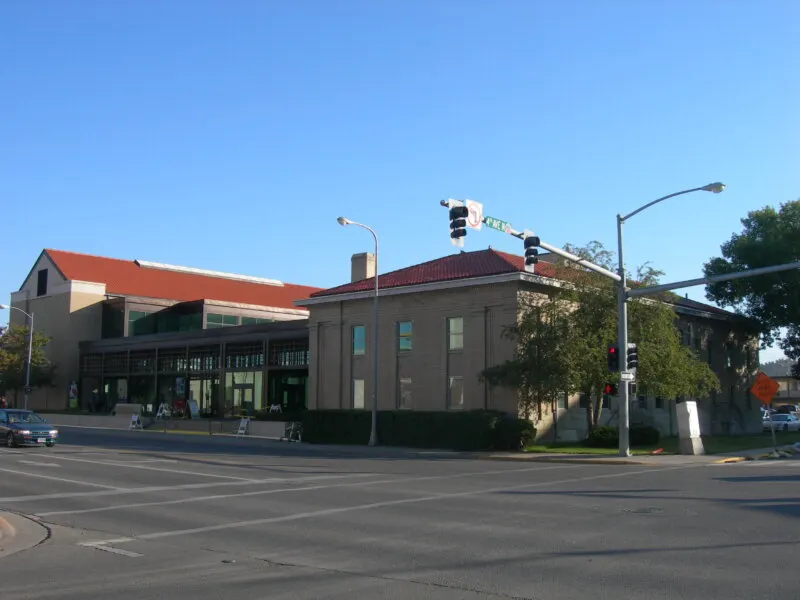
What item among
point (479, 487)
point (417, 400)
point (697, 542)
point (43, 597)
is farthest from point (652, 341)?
point (43, 597)

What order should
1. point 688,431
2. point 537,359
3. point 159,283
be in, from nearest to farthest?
1. point 688,431
2. point 537,359
3. point 159,283

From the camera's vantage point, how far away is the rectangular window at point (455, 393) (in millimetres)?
36781

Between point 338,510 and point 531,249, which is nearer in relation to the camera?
point 338,510

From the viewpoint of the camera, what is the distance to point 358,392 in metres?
41.2

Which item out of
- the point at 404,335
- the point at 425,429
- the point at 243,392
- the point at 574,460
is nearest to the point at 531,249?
the point at 574,460

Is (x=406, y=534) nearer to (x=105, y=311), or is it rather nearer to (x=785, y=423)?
(x=785, y=423)

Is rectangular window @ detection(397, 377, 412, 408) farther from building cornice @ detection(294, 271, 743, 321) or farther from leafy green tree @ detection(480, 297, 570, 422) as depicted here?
leafy green tree @ detection(480, 297, 570, 422)

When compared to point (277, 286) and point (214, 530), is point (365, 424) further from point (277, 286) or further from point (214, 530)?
point (277, 286)

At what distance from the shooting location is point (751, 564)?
30.7 ft

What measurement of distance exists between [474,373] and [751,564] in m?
26.7

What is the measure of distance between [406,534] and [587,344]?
70.5 ft

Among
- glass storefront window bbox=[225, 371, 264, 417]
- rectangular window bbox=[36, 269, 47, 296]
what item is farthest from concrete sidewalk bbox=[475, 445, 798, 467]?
rectangular window bbox=[36, 269, 47, 296]

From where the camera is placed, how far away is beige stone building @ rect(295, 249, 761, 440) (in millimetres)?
35438

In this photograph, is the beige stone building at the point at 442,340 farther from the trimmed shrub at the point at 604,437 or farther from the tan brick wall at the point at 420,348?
the trimmed shrub at the point at 604,437
